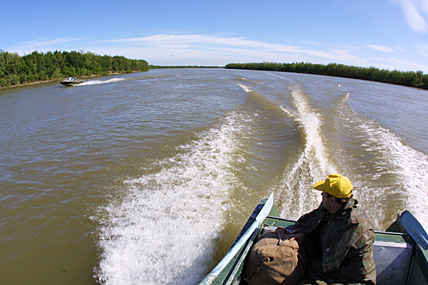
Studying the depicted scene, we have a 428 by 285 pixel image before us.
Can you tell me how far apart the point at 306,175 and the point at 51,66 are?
40.7 m

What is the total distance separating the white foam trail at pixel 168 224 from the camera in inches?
125

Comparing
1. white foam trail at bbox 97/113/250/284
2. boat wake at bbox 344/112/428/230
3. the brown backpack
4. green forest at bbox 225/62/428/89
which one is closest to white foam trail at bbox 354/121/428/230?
boat wake at bbox 344/112/428/230

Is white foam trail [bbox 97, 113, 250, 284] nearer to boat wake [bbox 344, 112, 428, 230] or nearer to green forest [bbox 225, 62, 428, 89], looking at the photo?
boat wake [bbox 344, 112, 428, 230]

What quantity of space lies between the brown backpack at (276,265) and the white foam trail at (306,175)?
6.56 ft

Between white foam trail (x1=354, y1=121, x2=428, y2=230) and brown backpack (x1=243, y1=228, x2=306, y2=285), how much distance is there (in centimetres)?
344

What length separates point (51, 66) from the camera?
34.1 meters

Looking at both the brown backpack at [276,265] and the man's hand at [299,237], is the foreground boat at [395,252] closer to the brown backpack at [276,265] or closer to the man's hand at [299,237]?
the brown backpack at [276,265]

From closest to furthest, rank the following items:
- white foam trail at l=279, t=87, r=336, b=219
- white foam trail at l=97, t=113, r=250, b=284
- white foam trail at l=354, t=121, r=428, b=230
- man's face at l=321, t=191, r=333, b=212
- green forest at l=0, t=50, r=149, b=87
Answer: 1. man's face at l=321, t=191, r=333, b=212
2. white foam trail at l=97, t=113, r=250, b=284
3. white foam trail at l=279, t=87, r=336, b=219
4. white foam trail at l=354, t=121, r=428, b=230
5. green forest at l=0, t=50, r=149, b=87

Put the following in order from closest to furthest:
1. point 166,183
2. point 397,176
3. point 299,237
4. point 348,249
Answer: point 348,249 < point 299,237 < point 166,183 < point 397,176

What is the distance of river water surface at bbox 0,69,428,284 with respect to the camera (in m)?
3.42

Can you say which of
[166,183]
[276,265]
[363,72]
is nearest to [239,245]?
[276,265]

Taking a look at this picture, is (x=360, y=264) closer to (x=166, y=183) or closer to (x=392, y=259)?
(x=392, y=259)

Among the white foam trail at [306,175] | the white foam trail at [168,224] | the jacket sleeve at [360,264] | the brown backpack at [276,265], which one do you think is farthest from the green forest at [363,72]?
the brown backpack at [276,265]

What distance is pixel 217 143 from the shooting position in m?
7.72
